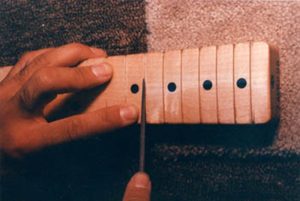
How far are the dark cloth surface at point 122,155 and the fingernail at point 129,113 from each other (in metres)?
0.09

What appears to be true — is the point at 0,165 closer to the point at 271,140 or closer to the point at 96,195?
the point at 96,195

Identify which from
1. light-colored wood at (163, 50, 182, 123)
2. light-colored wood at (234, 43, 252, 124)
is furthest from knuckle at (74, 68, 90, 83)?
light-colored wood at (234, 43, 252, 124)

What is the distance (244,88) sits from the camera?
55 centimetres

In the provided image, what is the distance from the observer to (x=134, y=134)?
2.28 feet

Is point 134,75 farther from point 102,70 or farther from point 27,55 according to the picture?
point 27,55

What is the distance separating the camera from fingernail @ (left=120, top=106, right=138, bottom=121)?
1.99 ft

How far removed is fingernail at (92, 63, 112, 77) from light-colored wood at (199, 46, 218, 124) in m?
0.16

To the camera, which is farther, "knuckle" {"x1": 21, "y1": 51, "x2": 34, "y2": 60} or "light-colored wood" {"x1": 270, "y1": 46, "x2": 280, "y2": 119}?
"knuckle" {"x1": 21, "y1": 51, "x2": 34, "y2": 60}

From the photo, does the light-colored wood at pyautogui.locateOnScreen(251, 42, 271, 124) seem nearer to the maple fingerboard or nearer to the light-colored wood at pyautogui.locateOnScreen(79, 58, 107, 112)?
the maple fingerboard

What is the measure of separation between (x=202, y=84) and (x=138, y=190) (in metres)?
0.19

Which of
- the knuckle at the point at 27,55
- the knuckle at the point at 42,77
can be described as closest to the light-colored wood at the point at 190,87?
the knuckle at the point at 42,77

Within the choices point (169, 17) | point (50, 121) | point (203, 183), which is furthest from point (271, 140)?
point (50, 121)

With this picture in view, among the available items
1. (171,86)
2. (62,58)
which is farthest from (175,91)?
(62,58)

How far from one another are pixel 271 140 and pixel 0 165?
516 millimetres
